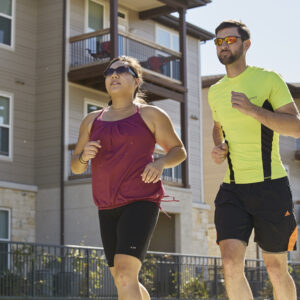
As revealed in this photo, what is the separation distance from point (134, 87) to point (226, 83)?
760mm

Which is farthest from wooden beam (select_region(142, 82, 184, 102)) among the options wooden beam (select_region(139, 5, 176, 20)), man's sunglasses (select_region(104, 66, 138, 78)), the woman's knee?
the woman's knee

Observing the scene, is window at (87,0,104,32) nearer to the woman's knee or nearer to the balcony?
the balcony

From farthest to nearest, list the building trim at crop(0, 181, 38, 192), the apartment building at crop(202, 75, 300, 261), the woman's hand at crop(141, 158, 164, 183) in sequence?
the apartment building at crop(202, 75, 300, 261) < the building trim at crop(0, 181, 38, 192) < the woman's hand at crop(141, 158, 164, 183)

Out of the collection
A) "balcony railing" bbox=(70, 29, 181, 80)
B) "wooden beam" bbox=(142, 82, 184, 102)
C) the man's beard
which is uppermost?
"balcony railing" bbox=(70, 29, 181, 80)

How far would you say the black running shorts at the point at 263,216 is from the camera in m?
5.89

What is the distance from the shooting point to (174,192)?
24.5 m

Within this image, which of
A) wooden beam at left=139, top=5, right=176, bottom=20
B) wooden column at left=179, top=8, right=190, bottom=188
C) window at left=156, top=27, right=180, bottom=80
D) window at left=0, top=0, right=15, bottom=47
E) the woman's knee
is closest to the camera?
the woman's knee

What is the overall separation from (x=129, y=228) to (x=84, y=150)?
0.69 meters

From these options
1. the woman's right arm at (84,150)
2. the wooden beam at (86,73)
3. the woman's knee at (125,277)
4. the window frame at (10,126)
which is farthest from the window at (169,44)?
the woman's knee at (125,277)

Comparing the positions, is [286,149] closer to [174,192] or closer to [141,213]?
[174,192]

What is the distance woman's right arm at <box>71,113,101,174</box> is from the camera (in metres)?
5.84

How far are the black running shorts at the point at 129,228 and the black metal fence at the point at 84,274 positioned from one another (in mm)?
9781

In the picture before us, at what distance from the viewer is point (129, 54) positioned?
77.7 feet

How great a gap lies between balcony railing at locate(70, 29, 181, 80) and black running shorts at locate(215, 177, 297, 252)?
1697 cm
